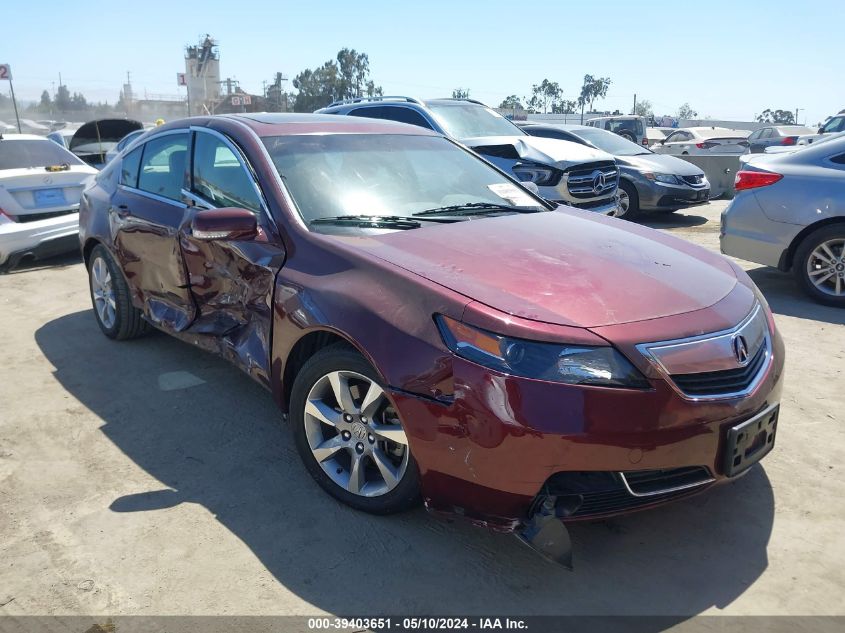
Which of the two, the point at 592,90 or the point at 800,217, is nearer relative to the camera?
the point at 800,217

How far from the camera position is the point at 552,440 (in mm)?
2309

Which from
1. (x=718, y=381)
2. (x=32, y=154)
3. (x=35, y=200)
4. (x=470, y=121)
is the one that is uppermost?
(x=470, y=121)

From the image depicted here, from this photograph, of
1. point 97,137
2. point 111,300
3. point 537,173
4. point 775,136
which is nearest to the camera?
point 111,300

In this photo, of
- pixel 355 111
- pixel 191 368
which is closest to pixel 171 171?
pixel 191 368

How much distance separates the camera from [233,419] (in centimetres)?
391

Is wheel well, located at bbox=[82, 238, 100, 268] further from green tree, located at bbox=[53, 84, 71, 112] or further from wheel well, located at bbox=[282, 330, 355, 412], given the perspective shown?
green tree, located at bbox=[53, 84, 71, 112]

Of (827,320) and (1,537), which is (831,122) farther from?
(1,537)

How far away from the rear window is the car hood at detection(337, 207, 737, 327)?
246 inches

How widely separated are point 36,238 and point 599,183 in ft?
21.5

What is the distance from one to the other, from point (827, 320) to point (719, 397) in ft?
12.8

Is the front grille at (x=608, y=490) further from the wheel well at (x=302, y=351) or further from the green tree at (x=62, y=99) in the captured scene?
the green tree at (x=62, y=99)

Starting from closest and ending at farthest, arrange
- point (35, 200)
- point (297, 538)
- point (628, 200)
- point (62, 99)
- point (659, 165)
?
point (297, 538)
point (35, 200)
point (628, 200)
point (659, 165)
point (62, 99)

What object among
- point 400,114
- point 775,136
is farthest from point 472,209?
point 775,136

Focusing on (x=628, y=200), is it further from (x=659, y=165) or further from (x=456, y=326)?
(x=456, y=326)
